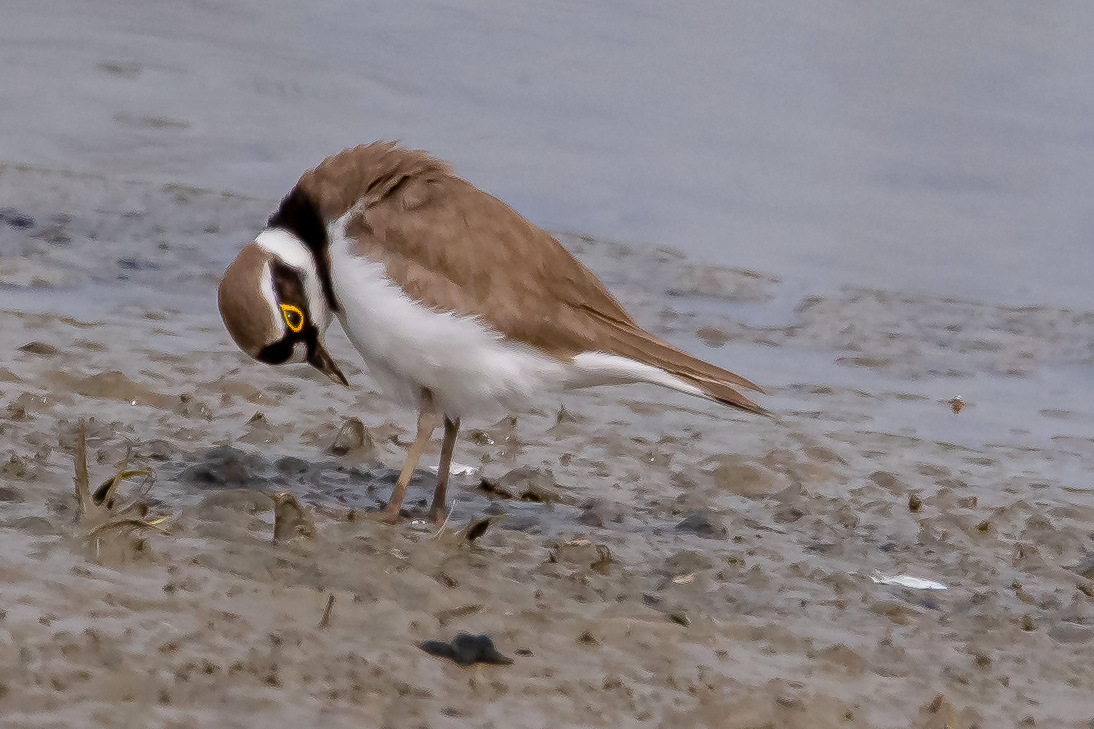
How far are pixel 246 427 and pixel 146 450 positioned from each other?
0.60 m

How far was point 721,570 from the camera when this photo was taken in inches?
196

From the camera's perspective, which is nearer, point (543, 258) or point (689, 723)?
point (689, 723)

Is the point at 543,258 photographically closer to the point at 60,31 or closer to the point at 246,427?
the point at 246,427

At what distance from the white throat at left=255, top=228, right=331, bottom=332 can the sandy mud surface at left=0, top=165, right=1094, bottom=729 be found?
2.11 ft

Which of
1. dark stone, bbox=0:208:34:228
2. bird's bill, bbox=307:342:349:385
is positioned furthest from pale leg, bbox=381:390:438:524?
dark stone, bbox=0:208:34:228

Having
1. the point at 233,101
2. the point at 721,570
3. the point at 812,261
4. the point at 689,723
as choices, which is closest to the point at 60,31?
the point at 233,101

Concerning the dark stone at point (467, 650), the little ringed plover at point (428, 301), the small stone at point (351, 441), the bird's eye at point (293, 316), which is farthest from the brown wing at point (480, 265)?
the dark stone at point (467, 650)

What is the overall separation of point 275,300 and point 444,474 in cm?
87

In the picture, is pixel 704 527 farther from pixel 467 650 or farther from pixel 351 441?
pixel 467 650

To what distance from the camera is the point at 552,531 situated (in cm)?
524

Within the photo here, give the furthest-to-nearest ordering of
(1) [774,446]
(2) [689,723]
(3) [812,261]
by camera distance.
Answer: (3) [812,261]
(1) [774,446]
(2) [689,723]

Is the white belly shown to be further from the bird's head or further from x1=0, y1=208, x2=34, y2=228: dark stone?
x1=0, y1=208, x2=34, y2=228: dark stone

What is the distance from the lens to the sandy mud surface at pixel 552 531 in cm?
359

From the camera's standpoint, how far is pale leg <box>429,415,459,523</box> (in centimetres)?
534
